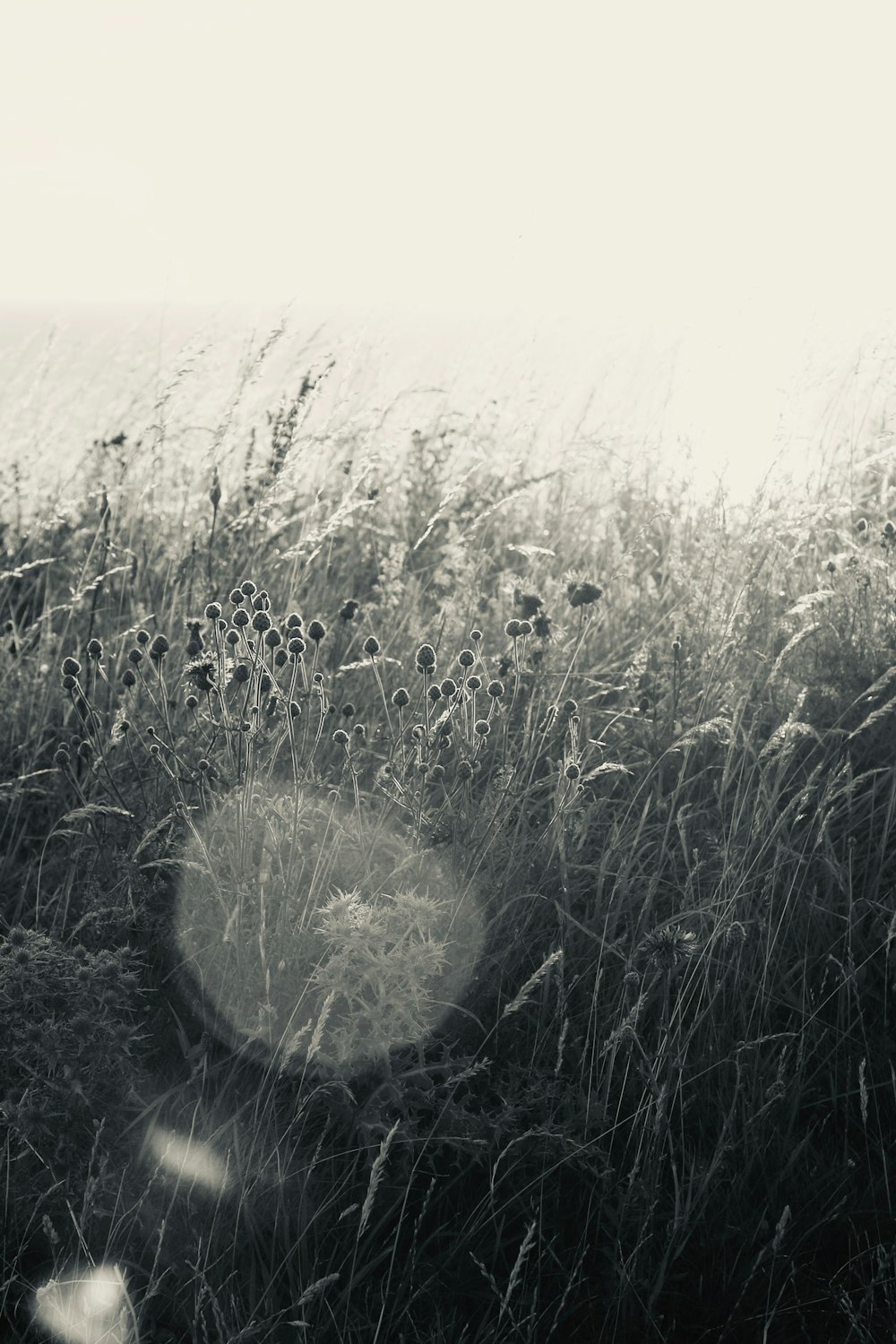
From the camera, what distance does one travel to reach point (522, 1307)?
149cm

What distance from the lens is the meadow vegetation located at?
1464 mm

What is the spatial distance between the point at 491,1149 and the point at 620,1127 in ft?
0.73

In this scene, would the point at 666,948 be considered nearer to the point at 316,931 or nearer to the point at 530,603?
the point at 316,931

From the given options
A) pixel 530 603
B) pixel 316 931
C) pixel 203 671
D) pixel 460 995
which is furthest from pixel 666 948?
pixel 203 671

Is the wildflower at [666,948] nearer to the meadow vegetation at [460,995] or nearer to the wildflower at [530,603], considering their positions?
the meadow vegetation at [460,995]

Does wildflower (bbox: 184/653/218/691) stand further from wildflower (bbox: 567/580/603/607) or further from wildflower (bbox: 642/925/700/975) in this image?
wildflower (bbox: 642/925/700/975)

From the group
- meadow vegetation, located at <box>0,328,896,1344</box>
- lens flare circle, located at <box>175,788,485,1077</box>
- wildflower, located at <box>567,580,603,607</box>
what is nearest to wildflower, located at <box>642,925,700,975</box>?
meadow vegetation, located at <box>0,328,896,1344</box>

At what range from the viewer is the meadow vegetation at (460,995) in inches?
57.6

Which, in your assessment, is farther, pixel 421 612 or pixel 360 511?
pixel 360 511

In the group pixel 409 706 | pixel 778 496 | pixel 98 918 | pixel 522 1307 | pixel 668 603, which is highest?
pixel 778 496

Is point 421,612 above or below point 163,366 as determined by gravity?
below

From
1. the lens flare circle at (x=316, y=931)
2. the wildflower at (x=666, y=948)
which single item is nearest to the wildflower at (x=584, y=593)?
the lens flare circle at (x=316, y=931)

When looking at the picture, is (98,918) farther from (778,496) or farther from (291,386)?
(291,386)

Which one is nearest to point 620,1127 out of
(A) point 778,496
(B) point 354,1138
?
(B) point 354,1138
